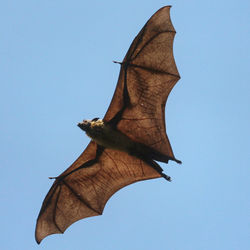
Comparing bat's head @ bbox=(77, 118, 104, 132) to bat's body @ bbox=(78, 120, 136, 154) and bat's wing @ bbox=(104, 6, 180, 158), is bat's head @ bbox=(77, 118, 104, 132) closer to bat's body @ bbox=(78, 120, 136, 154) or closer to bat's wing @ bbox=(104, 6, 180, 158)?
bat's body @ bbox=(78, 120, 136, 154)

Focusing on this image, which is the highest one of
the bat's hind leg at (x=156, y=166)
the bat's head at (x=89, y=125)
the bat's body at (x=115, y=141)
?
the bat's head at (x=89, y=125)

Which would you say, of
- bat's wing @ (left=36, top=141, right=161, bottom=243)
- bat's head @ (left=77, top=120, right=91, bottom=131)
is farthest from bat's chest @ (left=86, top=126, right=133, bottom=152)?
bat's wing @ (left=36, top=141, right=161, bottom=243)

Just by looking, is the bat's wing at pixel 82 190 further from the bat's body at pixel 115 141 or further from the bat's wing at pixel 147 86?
the bat's wing at pixel 147 86

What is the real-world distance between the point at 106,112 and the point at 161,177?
3.25 m

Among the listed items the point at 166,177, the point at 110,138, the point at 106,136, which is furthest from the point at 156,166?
the point at 106,136

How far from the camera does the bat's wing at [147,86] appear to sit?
51.1 ft

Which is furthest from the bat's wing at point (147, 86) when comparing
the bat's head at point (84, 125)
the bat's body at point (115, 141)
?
the bat's head at point (84, 125)

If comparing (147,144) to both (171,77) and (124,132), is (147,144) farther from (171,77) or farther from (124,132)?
(171,77)

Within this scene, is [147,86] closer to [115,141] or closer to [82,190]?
[115,141]

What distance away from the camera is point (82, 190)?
59.3ft

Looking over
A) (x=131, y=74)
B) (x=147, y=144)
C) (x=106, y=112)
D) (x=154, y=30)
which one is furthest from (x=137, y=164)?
(x=154, y=30)

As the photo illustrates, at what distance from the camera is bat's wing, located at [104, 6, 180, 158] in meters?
15.6

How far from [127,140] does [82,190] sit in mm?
3209

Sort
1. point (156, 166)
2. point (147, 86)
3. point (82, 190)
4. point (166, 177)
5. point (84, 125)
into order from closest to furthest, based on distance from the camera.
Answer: point (84, 125) → point (147, 86) → point (166, 177) → point (156, 166) → point (82, 190)
